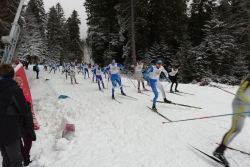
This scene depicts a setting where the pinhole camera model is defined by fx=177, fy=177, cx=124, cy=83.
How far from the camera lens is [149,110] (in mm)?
8469

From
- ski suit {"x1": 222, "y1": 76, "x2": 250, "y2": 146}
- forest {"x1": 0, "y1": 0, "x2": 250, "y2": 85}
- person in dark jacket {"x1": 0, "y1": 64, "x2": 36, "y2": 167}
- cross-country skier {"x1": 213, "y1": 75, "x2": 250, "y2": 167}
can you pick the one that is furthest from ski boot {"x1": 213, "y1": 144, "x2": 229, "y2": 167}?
forest {"x1": 0, "y1": 0, "x2": 250, "y2": 85}

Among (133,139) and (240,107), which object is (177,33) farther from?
(240,107)

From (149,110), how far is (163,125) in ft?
6.50

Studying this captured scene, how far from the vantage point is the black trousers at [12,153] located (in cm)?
297

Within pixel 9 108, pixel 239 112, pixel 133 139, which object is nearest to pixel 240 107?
pixel 239 112

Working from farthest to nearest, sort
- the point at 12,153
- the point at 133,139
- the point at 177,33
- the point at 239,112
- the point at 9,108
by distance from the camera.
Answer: the point at 177,33, the point at 133,139, the point at 239,112, the point at 12,153, the point at 9,108

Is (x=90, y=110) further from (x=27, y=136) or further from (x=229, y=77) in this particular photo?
(x=229, y=77)

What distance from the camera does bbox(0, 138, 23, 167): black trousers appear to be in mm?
2971

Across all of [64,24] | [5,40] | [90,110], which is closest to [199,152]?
[90,110]

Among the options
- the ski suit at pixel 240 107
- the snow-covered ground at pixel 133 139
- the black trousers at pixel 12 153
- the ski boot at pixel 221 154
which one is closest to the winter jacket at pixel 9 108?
the black trousers at pixel 12 153

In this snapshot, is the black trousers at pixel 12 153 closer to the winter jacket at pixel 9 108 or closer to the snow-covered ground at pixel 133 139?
the winter jacket at pixel 9 108

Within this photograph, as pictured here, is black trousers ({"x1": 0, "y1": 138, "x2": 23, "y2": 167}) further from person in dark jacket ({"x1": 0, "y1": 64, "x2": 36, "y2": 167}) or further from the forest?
the forest

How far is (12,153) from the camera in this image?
303 centimetres

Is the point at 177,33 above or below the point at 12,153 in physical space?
above
